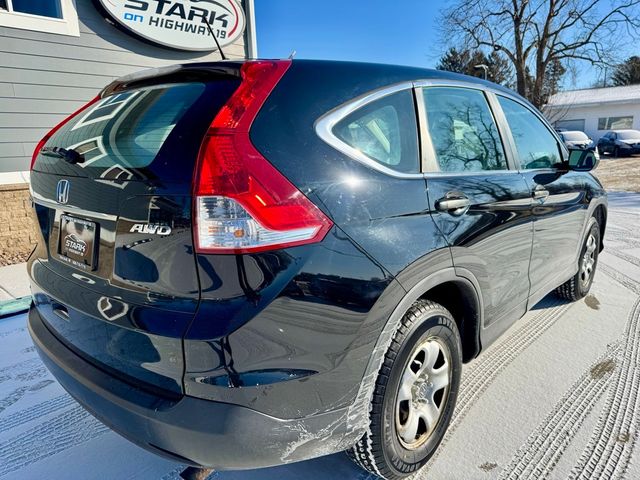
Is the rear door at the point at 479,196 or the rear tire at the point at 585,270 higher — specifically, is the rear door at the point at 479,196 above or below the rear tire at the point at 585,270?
above

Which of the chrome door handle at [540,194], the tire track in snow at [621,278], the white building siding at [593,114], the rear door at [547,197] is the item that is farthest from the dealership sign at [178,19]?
the white building siding at [593,114]

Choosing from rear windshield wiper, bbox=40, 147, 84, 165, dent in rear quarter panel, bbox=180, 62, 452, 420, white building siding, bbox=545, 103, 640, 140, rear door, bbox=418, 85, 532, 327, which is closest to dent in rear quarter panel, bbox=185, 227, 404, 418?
dent in rear quarter panel, bbox=180, 62, 452, 420

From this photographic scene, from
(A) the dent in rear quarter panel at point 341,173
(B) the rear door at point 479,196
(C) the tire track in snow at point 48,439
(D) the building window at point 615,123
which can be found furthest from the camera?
(D) the building window at point 615,123

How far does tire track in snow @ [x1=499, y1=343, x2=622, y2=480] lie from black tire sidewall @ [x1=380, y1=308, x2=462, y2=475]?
0.33 metres

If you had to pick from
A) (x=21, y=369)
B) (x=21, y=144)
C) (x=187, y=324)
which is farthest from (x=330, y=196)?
(x=21, y=144)

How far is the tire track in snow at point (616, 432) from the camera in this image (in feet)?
6.61

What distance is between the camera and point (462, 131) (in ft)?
7.54

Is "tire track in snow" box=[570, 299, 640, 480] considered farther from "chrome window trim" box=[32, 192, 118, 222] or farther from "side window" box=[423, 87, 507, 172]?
"chrome window trim" box=[32, 192, 118, 222]

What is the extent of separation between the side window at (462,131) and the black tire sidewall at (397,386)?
0.71 m

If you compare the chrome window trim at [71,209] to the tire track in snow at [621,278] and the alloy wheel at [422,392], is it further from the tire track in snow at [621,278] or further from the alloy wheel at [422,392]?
the tire track in snow at [621,278]

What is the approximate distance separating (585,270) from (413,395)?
2.86 meters

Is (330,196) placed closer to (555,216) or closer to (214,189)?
(214,189)

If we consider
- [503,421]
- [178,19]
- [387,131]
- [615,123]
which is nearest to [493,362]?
[503,421]

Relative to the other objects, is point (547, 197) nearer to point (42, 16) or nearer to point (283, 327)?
point (283, 327)
